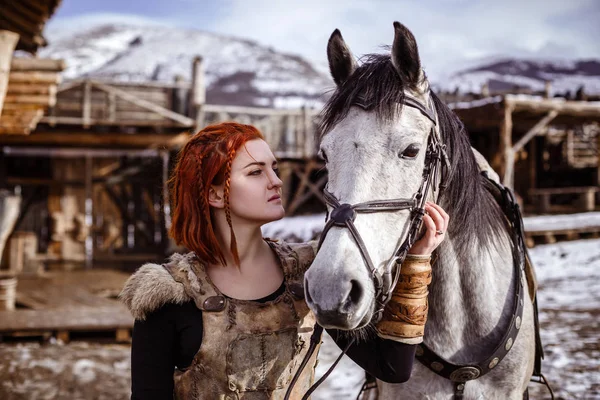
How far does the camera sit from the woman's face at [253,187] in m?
1.53

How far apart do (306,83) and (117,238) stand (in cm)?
2239

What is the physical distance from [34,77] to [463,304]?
3.84 metres

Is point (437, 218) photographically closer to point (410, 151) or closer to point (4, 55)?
point (410, 151)

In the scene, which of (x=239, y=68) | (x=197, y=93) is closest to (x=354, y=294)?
(x=197, y=93)

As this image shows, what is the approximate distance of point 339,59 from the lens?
1.74 metres

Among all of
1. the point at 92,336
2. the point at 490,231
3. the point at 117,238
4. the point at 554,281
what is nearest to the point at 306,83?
the point at 117,238

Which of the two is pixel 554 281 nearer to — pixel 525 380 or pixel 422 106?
pixel 525 380

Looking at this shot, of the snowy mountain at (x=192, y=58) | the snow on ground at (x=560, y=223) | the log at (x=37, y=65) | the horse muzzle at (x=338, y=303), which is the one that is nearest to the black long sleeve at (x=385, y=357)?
the horse muzzle at (x=338, y=303)

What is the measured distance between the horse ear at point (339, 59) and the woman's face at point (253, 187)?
1.44 feet

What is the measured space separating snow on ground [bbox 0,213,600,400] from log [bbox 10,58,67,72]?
9.94 feet

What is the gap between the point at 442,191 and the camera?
1745 millimetres

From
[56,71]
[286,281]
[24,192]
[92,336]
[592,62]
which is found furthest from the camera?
[592,62]

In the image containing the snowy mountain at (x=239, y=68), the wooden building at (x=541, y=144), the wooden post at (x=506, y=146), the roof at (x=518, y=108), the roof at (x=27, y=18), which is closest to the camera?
the roof at (x=27, y=18)

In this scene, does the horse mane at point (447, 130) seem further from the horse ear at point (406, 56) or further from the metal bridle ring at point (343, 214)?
the metal bridle ring at point (343, 214)
